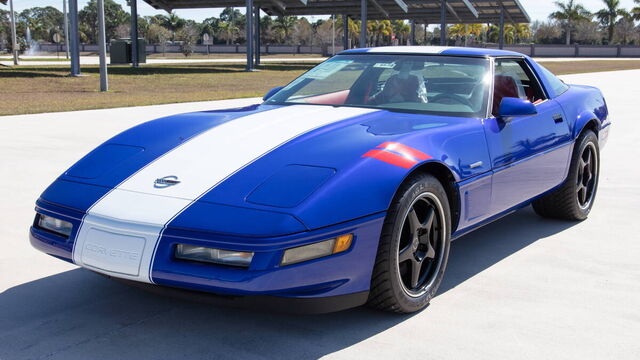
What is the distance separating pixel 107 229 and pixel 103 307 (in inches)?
25.8

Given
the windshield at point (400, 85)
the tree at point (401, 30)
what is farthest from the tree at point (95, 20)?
the windshield at point (400, 85)

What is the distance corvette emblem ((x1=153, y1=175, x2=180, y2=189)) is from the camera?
3256 millimetres

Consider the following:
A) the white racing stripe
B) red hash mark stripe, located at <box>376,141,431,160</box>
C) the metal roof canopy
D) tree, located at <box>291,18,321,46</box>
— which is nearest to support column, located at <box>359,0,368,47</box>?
the metal roof canopy

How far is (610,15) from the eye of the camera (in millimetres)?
94812

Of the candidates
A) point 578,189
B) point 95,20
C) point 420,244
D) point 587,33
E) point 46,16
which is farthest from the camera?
point 46,16

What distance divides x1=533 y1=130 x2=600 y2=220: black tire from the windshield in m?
1.25

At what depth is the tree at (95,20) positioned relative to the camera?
359 ft

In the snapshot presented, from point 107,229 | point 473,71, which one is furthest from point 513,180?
point 107,229

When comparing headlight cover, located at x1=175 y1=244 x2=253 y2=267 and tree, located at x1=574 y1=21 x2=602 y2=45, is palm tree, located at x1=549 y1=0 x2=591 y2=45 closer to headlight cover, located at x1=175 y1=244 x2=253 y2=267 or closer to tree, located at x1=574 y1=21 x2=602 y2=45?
tree, located at x1=574 y1=21 x2=602 y2=45

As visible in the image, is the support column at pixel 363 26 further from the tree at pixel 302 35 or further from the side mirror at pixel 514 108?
the tree at pixel 302 35

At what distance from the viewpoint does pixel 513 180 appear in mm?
4348

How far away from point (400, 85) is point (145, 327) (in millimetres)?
2229

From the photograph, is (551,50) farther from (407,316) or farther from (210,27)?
(407,316)

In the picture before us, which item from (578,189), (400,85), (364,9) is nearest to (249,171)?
(400,85)
